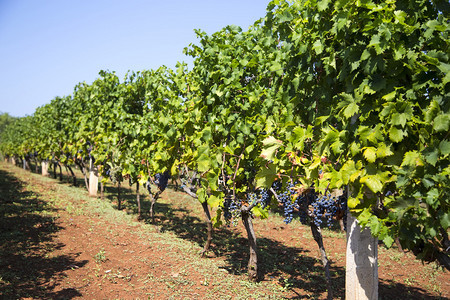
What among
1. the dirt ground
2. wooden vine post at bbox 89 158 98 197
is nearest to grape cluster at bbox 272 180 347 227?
the dirt ground

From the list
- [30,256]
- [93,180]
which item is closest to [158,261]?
[30,256]

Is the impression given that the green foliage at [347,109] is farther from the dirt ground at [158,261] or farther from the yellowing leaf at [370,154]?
the dirt ground at [158,261]

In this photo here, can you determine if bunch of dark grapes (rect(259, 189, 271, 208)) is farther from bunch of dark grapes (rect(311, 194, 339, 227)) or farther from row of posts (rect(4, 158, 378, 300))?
row of posts (rect(4, 158, 378, 300))

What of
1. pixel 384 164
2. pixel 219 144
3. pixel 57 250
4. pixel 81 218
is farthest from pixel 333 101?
pixel 81 218

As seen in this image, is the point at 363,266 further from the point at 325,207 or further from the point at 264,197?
the point at 264,197

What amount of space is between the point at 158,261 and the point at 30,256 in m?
2.83

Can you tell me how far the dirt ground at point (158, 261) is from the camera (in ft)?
19.6

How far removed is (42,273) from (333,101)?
20.8 feet

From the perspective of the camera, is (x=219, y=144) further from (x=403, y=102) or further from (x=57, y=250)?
(x=57, y=250)

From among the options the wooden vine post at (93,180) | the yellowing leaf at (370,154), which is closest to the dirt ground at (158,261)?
the wooden vine post at (93,180)

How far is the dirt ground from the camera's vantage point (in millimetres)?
5961

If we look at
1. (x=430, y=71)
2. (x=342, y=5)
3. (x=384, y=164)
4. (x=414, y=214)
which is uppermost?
(x=342, y=5)

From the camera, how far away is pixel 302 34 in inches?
159

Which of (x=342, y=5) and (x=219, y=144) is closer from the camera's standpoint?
(x=342, y=5)
